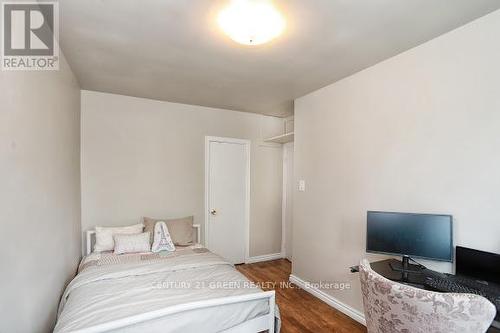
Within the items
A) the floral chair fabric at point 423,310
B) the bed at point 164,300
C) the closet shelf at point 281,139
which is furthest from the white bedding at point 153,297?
the closet shelf at point 281,139

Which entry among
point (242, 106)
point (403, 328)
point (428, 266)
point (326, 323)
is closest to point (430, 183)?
point (428, 266)

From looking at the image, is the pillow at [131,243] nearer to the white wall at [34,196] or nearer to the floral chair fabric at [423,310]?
the white wall at [34,196]

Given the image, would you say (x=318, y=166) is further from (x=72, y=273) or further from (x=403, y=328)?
(x=72, y=273)

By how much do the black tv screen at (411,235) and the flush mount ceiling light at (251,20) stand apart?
1648mm

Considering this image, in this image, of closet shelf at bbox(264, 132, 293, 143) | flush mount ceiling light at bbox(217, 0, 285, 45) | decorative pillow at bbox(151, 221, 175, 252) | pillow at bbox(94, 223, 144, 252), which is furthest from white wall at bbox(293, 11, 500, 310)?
pillow at bbox(94, 223, 144, 252)

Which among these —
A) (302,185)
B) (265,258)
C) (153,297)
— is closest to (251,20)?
(153,297)

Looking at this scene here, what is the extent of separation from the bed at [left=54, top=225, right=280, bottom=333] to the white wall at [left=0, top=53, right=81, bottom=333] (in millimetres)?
218

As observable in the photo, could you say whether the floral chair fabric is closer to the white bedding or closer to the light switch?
the white bedding

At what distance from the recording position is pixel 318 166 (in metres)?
3.10

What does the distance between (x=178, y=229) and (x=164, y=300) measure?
160 cm

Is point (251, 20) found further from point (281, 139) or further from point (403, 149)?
point (281, 139)

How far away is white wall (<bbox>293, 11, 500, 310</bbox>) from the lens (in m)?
1.73

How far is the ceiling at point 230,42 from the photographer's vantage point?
165 centimetres

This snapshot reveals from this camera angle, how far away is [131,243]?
2.97 meters
